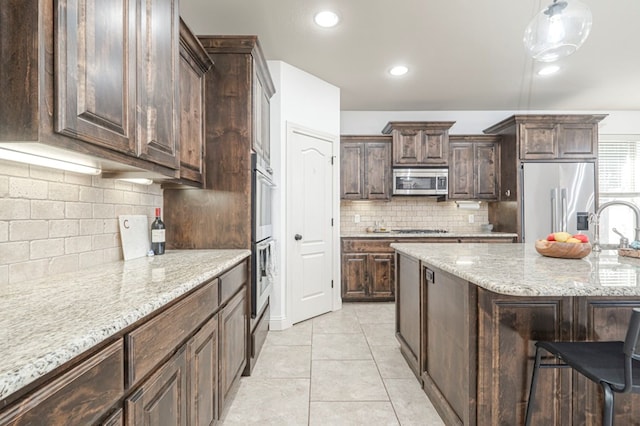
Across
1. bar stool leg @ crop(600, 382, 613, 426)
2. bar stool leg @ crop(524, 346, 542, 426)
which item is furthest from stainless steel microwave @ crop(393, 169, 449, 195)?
bar stool leg @ crop(600, 382, 613, 426)

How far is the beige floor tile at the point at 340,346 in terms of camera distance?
8.93 ft

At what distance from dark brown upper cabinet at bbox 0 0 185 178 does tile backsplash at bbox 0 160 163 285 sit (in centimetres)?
20

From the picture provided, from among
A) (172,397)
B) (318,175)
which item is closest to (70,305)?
(172,397)

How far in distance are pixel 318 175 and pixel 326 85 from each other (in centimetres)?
111

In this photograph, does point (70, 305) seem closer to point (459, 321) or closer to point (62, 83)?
point (62, 83)

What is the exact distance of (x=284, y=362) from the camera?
2.59 metres

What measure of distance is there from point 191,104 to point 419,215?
387 cm

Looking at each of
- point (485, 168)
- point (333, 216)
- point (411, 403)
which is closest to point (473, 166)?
point (485, 168)

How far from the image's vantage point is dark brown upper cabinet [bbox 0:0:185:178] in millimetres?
860

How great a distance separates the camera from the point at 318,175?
378 centimetres

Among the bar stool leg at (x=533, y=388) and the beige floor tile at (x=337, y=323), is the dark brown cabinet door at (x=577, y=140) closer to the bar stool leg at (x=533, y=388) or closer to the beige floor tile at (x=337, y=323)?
the beige floor tile at (x=337, y=323)

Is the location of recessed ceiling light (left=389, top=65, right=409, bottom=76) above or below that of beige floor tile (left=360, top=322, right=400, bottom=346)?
above

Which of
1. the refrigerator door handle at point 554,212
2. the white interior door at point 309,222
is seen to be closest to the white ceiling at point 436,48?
the white interior door at point 309,222

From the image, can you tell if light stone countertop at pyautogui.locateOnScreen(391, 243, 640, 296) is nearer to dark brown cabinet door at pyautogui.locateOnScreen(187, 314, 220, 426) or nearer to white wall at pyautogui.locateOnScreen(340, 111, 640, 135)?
dark brown cabinet door at pyautogui.locateOnScreen(187, 314, 220, 426)
